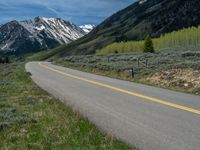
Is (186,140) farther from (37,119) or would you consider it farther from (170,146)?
(37,119)

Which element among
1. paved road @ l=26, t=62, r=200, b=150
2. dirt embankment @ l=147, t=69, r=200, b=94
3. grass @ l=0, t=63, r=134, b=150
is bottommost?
dirt embankment @ l=147, t=69, r=200, b=94

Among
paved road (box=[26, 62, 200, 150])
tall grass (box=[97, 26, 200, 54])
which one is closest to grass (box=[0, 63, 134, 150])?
paved road (box=[26, 62, 200, 150])

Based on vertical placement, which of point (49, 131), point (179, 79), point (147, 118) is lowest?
point (179, 79)

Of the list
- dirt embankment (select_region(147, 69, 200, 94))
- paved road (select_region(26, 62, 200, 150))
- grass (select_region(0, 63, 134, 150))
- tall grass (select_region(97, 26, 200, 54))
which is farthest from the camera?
tall grass (select_region(97, 26, 200, 54))

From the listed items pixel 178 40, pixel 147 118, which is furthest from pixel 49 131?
pixel 178 40

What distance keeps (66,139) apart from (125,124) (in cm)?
229

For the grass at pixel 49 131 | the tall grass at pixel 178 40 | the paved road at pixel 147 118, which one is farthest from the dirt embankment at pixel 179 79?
the tall grass at pixel 178 40

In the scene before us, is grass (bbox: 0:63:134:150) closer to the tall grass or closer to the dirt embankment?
the dirt embankment

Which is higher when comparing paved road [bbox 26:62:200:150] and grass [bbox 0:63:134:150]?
grass [bbox 0:63:134:150]

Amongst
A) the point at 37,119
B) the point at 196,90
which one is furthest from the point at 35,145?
the point at 196,90

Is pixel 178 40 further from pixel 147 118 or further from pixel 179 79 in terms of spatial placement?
pixel 147 118

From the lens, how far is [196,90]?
678 inches

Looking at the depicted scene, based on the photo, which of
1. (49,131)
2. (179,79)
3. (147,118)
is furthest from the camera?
(179,79)

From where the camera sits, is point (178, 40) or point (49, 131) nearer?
point (49, 131)
